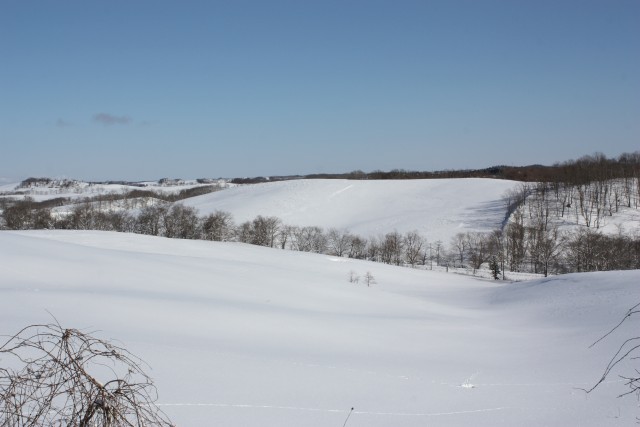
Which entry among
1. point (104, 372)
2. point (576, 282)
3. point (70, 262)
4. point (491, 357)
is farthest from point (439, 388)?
point (576, 282)

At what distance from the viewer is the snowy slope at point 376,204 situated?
79.5 meters

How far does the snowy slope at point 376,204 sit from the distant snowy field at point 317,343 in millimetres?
55332

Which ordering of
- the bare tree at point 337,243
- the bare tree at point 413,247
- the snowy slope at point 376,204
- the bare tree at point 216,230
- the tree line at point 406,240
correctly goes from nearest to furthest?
the tree line at point 406,240, the bare tree at point 413,247, the bare tree at point 216,230, the bare tree at point 337,243, the snowy slope at point 376,204

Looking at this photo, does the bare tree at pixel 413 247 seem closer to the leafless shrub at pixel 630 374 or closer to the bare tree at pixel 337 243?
the bare tree at pixel 337 243

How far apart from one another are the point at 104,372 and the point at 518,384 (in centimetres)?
716

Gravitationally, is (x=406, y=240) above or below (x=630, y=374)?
below

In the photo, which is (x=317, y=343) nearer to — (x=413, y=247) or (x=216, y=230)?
(x=216, y=230)

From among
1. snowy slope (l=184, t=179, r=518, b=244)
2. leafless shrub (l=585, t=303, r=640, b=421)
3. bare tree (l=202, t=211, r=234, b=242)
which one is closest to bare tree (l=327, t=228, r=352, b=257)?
snowy slope (l=184, t=179, r=518, b=244)

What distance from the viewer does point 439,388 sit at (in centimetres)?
788

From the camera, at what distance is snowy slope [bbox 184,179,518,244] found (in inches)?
3130

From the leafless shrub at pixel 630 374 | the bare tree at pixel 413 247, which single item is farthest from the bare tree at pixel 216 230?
the leafless shrub at pixel 630 374

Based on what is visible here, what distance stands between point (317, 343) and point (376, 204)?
8801cm

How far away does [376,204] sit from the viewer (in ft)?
320

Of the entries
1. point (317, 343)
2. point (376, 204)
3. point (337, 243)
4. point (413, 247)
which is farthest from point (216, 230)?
point (317, 343)
